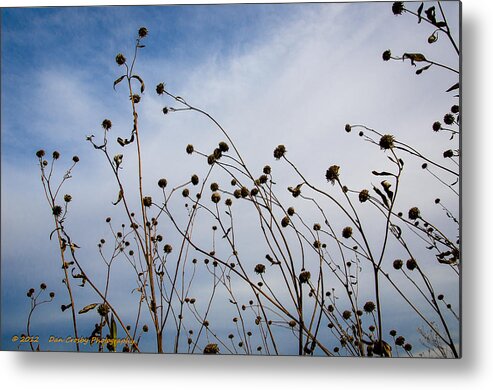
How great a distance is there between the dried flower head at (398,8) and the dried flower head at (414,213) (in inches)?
31.8


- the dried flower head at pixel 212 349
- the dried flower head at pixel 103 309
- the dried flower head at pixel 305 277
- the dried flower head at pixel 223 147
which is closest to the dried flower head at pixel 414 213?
the dried flower head at pixel 305 277

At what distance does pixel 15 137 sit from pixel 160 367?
46.6 inches

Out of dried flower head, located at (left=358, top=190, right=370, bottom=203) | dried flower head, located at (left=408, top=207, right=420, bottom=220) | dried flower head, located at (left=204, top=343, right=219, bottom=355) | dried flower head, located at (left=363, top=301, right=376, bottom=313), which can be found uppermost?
dried flower head, located at (left=358, top=190, right=370, bottom=203)

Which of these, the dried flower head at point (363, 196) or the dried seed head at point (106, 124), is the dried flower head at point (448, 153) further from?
the dried seed head at point (106, 124)

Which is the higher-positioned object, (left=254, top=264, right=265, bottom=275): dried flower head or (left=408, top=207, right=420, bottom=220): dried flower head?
(left=408, top=207, right=420, bottom=220): dried flower head

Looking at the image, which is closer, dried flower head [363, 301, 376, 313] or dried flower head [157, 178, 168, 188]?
dried flower head [363, 301, 376, 313]

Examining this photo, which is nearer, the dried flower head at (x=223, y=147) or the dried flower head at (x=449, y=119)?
the dried flower head at (x=449, y=119)

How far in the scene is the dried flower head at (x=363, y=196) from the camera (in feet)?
7.50

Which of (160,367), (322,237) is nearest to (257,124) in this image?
(322,237)

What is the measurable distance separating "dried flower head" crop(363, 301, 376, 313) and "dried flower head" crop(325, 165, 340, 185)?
1.66ft

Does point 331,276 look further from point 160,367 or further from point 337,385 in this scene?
point 160,367

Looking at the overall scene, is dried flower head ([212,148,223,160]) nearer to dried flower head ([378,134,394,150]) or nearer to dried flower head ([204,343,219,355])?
dried flower head ([378,134,394,150])

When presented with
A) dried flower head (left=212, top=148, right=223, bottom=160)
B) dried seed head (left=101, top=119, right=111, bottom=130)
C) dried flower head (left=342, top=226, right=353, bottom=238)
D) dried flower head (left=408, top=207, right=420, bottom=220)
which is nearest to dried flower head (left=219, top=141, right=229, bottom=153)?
dried flower head (left=212, top=148, right=223, bottom=160)

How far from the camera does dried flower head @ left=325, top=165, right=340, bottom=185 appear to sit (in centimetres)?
231
